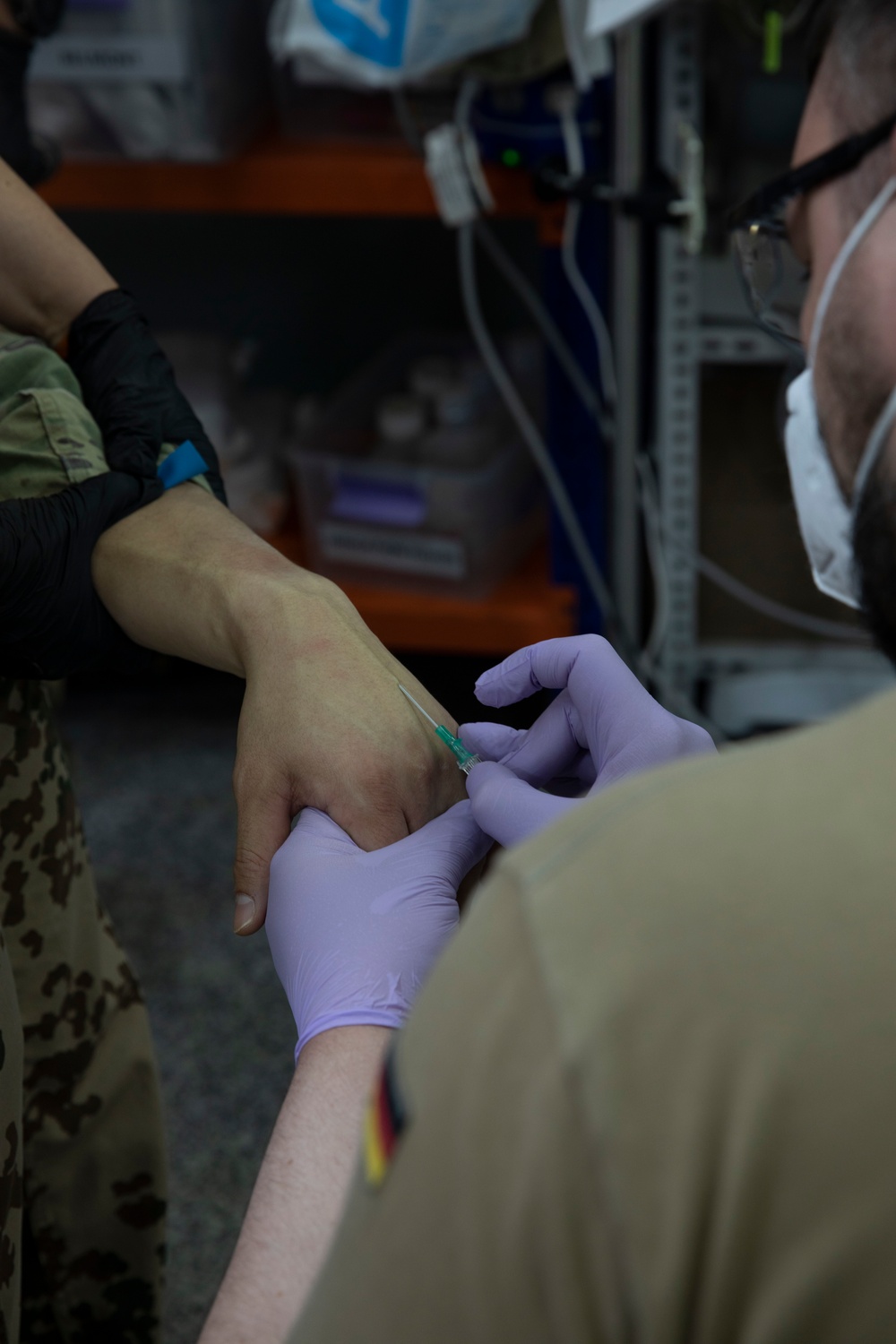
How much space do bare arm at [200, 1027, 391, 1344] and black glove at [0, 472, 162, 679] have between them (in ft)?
1.25

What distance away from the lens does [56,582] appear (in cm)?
86

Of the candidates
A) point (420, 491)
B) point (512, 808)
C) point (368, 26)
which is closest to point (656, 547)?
point (420, 491)

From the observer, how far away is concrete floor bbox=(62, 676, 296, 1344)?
139 centimetres

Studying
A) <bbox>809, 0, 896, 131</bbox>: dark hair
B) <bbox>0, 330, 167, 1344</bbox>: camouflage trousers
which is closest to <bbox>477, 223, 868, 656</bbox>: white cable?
<bbox>0, 330, 167, 1344</bbox>: camouflage trousers

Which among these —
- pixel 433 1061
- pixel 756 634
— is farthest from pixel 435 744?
pixel 756 634

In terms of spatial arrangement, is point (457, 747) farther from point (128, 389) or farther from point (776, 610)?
point (776, 610)

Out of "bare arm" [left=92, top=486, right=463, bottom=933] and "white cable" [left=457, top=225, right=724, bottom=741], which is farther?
"white cable" [left=457, top=225, right=724, bottom=741]

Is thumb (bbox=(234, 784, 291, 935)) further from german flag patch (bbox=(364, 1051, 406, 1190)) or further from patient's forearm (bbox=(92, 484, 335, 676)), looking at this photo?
german flag patch (bbox=(364, 1051, 406, 1190))

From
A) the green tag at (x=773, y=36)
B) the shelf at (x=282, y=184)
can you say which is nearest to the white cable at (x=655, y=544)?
the shelf at (x=282, y=184)

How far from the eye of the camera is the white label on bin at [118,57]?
155cm

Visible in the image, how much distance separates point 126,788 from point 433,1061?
1.75 metres

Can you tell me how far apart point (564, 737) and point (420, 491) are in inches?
42.8

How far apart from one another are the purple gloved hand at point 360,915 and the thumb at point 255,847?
2 centimetres

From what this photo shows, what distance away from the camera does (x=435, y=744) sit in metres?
0.86
